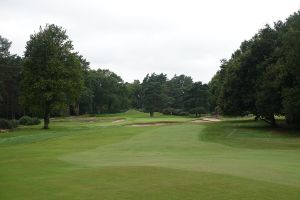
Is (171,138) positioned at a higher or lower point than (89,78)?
lower

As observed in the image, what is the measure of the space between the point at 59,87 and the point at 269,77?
29.9 metres

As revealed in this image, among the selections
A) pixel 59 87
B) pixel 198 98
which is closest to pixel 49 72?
pixel 59 87

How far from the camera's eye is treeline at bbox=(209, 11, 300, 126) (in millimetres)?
43781

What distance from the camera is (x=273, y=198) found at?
11055mm

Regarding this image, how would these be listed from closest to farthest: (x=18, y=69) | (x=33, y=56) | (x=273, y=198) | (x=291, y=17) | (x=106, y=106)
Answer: (x=273, y=198) → (x=291, y=17) → (x=33, y=56) → (x=18, y=69) → (x=106, y=106)

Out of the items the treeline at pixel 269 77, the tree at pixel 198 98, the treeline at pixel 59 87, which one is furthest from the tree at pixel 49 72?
the tree at pixel 198 98

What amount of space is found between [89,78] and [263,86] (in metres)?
86.9

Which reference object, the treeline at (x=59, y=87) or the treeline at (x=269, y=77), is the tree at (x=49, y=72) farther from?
the treeline at (x=269, y=77)

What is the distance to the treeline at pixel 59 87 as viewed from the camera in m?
62.6

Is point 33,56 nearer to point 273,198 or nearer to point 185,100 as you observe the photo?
point 273,198

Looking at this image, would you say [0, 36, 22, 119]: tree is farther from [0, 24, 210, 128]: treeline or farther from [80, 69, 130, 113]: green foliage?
[80, 69, 130, 113]: green foliage

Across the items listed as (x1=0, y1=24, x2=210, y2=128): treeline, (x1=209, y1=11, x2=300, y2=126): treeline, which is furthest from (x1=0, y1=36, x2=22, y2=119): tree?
(x1=209, y1=11, x2=300, y2=126): treeline

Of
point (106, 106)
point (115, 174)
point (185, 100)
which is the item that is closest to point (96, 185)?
point (115, 174)

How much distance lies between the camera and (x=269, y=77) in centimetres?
4925
